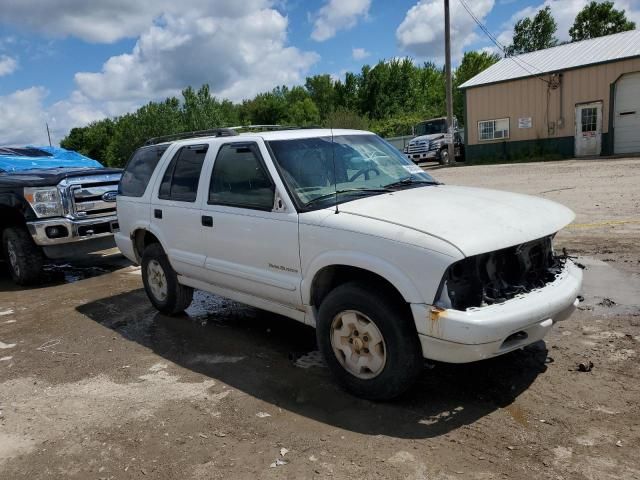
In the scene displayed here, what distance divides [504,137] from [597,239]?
1953 cm

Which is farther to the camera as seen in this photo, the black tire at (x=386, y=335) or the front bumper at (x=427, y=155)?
the front bumper at (x=427, y=155)

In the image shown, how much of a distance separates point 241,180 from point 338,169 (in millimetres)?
817

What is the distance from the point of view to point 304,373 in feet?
13.5

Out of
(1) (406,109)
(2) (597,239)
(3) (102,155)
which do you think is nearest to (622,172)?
(2) (597,239)

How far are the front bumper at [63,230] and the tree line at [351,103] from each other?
2998 centimetres

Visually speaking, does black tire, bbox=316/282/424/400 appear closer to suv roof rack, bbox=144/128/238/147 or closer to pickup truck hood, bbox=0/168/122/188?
suv roof rack, bbox=144/128/238/147

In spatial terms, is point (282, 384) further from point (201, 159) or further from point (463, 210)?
point (201, 159)

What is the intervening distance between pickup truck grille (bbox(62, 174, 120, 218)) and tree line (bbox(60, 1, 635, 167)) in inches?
1163

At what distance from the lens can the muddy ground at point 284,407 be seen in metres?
2.95

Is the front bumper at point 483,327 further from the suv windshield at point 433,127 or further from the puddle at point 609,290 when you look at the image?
the suv windshield at point 433,127

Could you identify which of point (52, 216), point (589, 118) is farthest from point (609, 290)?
point (589, 118)

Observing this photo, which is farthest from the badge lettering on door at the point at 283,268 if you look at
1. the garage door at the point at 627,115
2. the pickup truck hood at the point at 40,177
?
the garage door at the point at 627,115

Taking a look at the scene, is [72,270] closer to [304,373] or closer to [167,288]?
[167,288]

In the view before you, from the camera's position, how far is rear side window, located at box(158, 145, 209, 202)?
4.94 m
